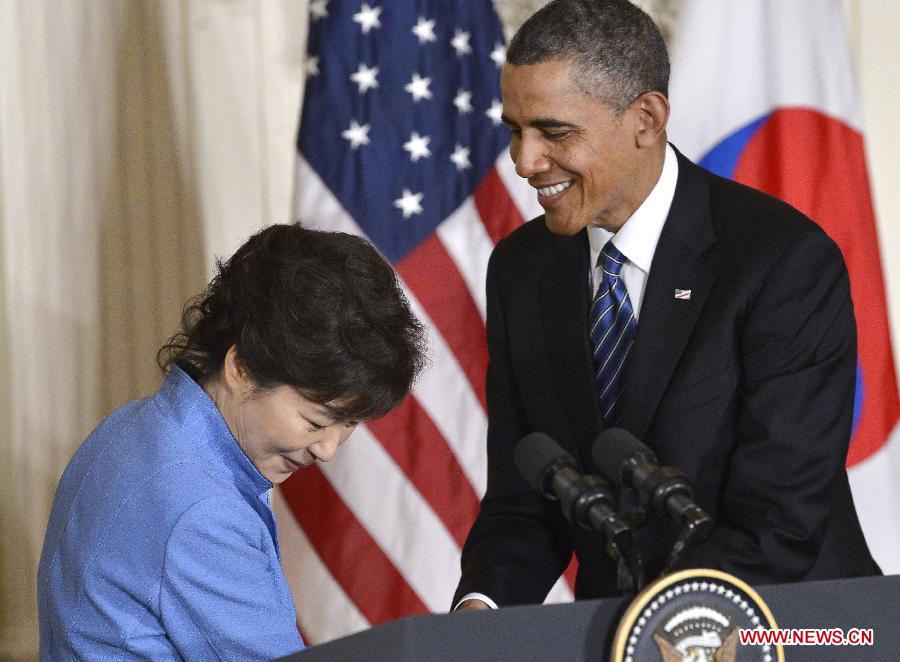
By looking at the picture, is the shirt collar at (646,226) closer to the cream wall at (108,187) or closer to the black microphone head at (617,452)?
the black microphone head at (617,452)

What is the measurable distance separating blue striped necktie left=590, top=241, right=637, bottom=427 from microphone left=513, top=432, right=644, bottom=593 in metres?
0.82

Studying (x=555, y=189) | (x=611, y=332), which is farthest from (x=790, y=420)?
(x=555, y=189)

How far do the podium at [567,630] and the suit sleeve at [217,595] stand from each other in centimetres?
28

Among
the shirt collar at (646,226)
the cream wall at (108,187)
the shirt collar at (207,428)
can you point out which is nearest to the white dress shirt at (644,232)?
the shirt collar at (646,226)

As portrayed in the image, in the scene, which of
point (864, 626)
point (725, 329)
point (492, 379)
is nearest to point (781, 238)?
point (725, 329)

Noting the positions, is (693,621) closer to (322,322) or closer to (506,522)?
(322,322)

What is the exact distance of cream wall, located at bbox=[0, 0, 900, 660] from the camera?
3.63 m

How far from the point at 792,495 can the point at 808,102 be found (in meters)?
1.80

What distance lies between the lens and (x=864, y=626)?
1.22 metres

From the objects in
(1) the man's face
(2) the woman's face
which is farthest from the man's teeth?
(2) the woman's face

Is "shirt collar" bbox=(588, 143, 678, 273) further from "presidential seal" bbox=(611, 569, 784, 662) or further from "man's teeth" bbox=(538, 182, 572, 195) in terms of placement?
"presidential seal" bbox=(611, 569, 784, 662)

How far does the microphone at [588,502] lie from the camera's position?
1.15 meters

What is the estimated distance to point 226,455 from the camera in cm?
158

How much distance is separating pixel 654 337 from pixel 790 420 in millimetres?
262
